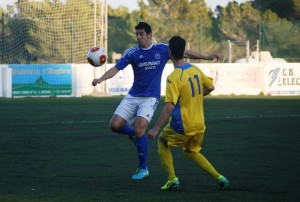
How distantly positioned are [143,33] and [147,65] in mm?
502

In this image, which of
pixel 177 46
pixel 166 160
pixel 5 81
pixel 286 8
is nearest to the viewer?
pixel 177 46

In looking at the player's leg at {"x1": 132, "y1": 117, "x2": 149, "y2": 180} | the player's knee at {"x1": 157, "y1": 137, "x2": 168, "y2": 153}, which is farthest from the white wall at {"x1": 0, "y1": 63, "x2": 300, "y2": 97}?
the player's knee at {"x1": 157, "y1": 137, "x2": 168, "y2": 153}

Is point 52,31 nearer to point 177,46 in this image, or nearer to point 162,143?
point 162,143

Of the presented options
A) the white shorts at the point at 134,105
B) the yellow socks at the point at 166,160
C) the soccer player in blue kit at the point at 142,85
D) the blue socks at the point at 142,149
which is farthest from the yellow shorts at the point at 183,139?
the white shorts at the point at 134,105

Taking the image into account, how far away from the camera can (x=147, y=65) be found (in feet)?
36.5

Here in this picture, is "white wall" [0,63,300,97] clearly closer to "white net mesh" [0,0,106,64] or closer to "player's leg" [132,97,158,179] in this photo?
"white net mesh" [0,0,106,64]

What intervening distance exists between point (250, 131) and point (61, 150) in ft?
18.2

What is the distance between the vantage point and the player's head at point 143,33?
1082 cm

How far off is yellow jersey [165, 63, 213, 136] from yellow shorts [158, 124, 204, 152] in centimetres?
7

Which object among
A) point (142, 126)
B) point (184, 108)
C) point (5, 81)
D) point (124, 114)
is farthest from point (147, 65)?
point (5, 81)

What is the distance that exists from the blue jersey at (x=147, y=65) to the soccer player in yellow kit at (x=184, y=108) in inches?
67.9

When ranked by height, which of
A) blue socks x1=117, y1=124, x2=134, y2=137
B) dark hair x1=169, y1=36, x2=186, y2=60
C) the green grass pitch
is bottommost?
the green grass pitch

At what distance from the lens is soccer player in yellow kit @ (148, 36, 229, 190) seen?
358 inches

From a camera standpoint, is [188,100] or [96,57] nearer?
[188,100]
